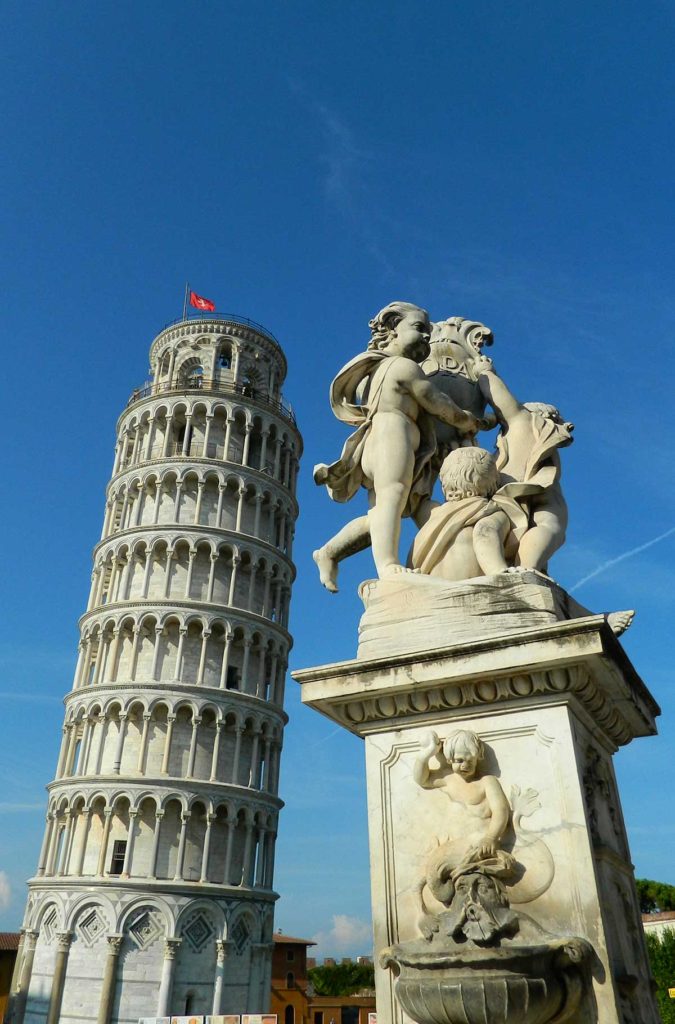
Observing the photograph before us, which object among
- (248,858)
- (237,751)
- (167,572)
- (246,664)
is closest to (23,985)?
(248,858)

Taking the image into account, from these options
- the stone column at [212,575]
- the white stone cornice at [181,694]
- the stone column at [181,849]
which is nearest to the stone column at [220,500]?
the stone column at [212,575]

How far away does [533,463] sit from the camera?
4.60 metres

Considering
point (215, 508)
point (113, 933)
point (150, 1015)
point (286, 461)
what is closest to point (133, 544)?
point (215, 508)

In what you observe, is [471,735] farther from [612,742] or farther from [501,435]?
[501,435]

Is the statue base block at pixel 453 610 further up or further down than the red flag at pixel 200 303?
further down

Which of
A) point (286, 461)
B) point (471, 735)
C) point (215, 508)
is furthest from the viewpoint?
point (286, 461)

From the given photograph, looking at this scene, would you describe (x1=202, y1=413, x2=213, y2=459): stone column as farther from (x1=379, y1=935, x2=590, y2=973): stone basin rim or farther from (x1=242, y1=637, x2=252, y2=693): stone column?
(x1=379, y1=935, x2=590, y2=973): stone basin rim

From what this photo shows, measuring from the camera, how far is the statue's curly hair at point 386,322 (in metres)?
5.15

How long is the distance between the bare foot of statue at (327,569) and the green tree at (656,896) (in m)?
73.0

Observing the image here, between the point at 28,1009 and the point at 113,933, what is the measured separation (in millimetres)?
6347

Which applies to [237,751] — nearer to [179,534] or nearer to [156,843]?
[156,843]

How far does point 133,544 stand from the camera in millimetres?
44688

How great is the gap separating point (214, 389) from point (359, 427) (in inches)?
1773

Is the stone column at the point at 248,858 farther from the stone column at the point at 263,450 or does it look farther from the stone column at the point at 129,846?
the stone column at the point at 263,450
